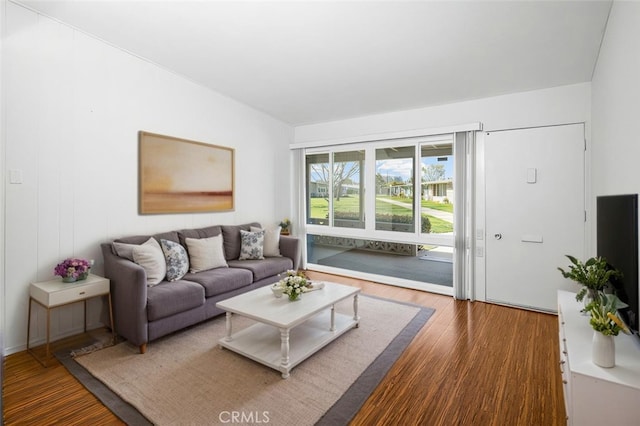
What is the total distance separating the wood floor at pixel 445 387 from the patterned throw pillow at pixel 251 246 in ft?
7.00

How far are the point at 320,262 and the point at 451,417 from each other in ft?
12.5

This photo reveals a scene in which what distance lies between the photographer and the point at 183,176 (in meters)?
3.83

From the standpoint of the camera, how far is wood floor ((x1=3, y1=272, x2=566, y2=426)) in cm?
186

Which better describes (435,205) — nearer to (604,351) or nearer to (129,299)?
(604,351)

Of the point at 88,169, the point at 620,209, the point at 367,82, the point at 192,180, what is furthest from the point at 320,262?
the point at 620,209

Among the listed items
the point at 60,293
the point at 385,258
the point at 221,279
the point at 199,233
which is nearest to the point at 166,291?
the point at 221,279

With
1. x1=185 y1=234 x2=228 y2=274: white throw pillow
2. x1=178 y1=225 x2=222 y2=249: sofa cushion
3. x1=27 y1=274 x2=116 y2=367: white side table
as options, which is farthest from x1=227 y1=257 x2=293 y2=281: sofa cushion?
x1=27 y1=274 x2=116 y2=367: white side table

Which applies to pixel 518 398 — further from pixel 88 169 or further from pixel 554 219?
pixel 88 169

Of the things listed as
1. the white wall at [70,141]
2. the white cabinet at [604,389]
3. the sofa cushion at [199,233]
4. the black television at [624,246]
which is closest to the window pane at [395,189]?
the sofa cushion at [199,233]

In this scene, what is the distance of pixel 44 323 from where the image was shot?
270cm

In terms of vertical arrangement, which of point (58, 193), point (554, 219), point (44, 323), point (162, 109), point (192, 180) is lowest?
point (44, 323)

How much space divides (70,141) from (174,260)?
145 cm

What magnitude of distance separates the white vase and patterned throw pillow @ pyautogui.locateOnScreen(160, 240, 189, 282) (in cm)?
323

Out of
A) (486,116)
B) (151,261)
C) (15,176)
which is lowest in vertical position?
(151,261)
